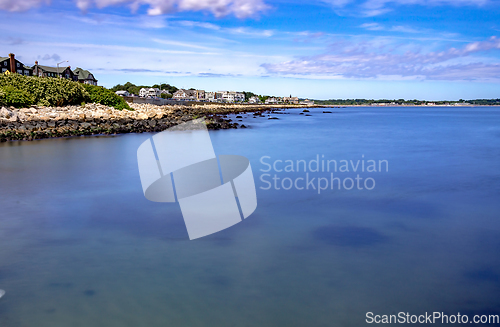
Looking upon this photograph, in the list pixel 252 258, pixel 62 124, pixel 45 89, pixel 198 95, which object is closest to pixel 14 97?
pixel 45 89

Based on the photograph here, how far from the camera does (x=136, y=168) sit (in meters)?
11.4

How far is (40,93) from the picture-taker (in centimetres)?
2827

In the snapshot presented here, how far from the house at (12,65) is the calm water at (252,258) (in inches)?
2404

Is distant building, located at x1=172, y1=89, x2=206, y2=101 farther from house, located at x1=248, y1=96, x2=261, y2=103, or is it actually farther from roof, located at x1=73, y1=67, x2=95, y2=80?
roof, located at x1=73, y1=67, x2=95, y2=80

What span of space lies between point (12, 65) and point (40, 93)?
3847 centimetres

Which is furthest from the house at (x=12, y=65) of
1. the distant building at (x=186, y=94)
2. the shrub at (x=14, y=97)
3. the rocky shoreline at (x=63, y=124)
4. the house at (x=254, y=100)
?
the house at (x=254, y=100)

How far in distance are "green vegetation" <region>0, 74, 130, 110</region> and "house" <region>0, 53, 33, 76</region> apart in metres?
32.6

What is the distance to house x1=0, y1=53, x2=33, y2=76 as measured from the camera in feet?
192

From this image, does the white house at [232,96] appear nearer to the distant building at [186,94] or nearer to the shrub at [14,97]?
the distant building at [186,94]

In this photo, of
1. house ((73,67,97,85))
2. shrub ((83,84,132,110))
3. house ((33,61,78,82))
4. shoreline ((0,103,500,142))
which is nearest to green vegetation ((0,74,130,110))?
shrub ((83,84,132,110))

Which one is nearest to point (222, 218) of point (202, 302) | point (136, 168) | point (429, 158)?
point (202, 302)

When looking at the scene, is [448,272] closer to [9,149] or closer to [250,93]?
[9,149]

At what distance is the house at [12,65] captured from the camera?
58.4 m

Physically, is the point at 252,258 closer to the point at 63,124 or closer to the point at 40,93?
the point at 63,124
